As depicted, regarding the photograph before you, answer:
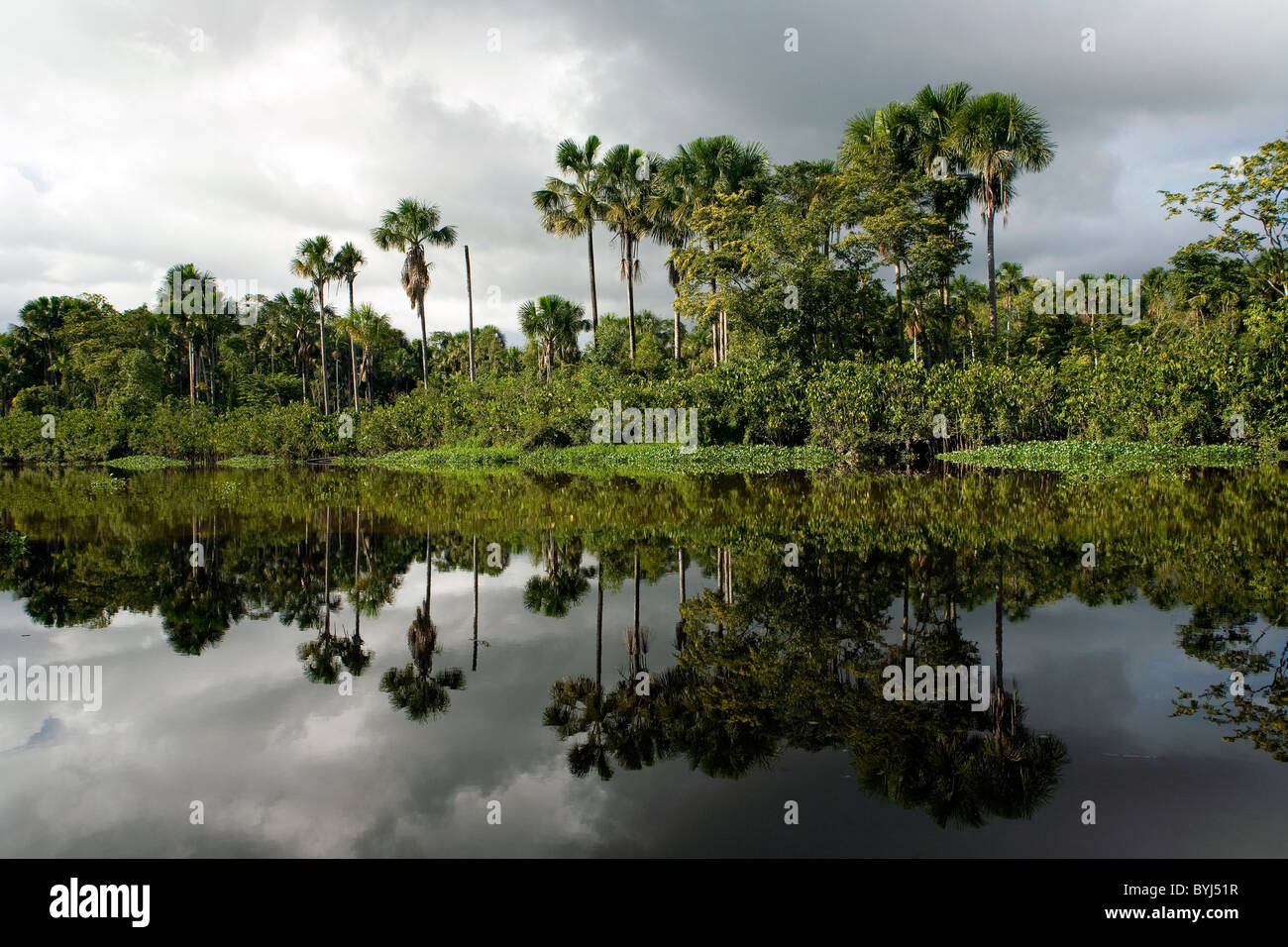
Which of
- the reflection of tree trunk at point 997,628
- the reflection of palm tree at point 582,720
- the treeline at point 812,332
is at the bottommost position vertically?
the reflection of palm tree at point 582,720

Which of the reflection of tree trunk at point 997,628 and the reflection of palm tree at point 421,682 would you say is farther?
the reflection of tree trunk at point 997,628

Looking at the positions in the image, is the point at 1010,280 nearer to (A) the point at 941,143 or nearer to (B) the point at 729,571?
(A) the point at 941,143


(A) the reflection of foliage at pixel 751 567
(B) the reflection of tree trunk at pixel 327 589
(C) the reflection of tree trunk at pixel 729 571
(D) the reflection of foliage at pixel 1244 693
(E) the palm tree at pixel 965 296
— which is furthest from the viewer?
(E) the palm tree at pixel 965 296

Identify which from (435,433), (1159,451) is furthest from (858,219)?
(435,433)

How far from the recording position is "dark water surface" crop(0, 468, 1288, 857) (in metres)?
3.29

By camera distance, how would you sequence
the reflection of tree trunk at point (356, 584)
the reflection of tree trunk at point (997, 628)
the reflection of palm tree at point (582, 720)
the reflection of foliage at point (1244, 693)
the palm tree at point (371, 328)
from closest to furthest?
the reflection of palm tree at point (582, 720)
the reflection of foliage at point (1244, 693)
the reflection of tree trunk at point (997, 628)
the reflection of tree trunk at point (356, 584)
the palm tree at point (371, 328)

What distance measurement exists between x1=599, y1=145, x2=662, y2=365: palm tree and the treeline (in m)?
0.10

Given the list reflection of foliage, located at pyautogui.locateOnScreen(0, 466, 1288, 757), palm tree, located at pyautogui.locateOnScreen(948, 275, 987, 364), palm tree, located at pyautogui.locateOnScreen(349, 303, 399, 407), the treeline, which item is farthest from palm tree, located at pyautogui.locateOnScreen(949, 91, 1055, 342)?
palm tree, located at pyautogui.locateOnScreen(349, 303, 399, 407)

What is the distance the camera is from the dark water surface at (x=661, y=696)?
10.8 ft

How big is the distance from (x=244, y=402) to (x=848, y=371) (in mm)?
37494

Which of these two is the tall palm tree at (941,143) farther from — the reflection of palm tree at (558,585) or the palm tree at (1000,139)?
the reflection of palm tree at (558,585)

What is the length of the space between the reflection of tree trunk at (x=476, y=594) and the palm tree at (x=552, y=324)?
3857cm

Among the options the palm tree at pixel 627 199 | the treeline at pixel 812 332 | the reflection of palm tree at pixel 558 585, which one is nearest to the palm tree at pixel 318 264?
the treeline at pixel 812 332

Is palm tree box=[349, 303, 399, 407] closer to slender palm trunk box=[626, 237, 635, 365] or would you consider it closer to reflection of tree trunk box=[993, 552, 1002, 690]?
slender palm trunk box=[626, 237, 635, 365]
